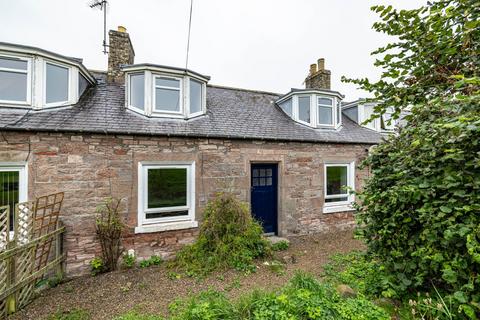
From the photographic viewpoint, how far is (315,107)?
945 centimetres

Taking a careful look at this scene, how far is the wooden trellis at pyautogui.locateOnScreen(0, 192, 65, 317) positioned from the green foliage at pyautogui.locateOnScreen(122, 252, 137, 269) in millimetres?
1426

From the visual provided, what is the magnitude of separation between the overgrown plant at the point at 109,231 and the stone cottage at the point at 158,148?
23 centimetres

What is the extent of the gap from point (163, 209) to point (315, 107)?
7.41m

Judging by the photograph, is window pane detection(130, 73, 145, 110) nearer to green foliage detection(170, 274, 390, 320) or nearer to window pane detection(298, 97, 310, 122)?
green foliage detection(170, 274, 390, 320)

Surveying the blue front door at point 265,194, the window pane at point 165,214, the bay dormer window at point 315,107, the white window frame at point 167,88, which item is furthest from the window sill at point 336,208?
the white window frame at point 167,88

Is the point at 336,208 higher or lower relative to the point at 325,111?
lower

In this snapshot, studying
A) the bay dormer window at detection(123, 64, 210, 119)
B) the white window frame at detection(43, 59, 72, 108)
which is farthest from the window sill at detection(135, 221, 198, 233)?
the white window frame at detection(43, 59, 72, 108)

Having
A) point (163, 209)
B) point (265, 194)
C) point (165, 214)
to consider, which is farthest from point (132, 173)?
point (265, 194)

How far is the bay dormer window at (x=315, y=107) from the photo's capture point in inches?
373

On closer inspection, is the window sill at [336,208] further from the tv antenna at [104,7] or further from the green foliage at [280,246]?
the tv antenna at [104,7]

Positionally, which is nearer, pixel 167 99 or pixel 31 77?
pixel 31 77

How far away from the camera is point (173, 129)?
270 inches

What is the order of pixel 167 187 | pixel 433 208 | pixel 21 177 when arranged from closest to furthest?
pixel 433 208 → pixel 21 177 → pixel 167 187

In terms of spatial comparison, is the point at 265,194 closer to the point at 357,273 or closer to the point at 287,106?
the point at 357,273
